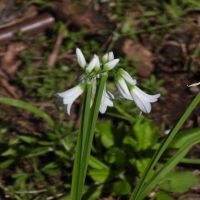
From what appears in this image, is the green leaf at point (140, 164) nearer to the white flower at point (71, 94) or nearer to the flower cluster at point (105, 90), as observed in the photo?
the flower cluster at point (105, 90)

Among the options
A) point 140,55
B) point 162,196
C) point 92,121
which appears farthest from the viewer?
point 140,55

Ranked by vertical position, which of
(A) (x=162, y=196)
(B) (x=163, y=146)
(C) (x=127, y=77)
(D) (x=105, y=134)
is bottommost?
(A) (x=162, y=196)

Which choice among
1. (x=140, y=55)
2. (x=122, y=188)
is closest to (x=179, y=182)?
(x=122, y=188)

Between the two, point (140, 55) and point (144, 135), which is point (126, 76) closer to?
point (144, 135)

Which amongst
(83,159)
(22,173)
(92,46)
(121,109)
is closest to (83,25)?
(92,46)

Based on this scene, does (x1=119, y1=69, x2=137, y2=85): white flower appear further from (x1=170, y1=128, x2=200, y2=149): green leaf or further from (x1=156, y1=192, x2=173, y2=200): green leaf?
(x1=156, y1=192, x2=173, y2=200): green leaf
